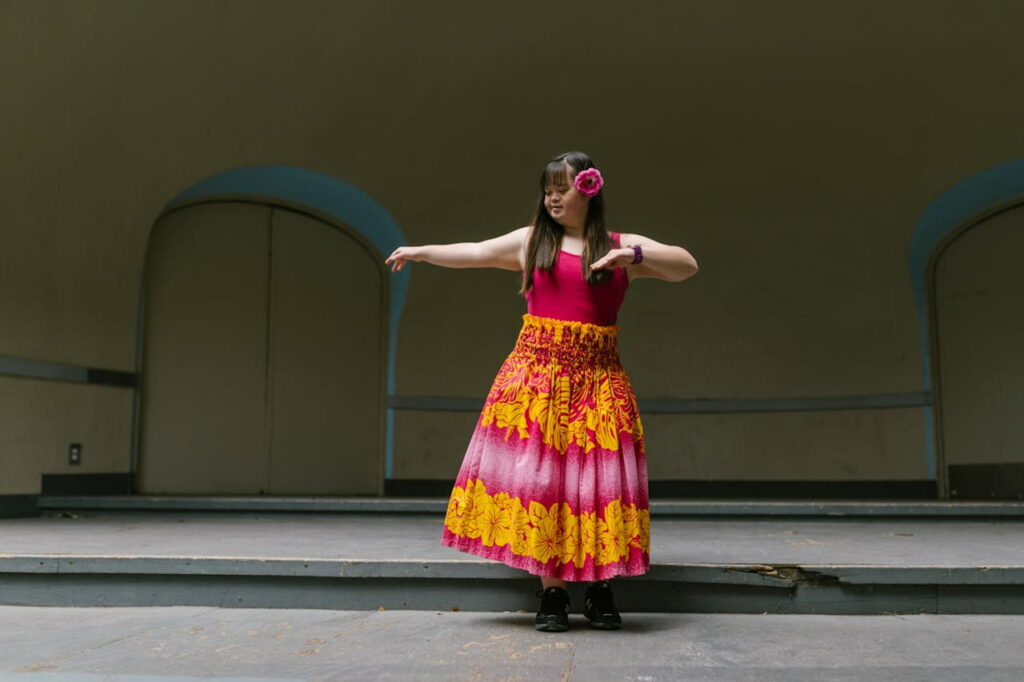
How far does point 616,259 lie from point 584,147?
186 inches

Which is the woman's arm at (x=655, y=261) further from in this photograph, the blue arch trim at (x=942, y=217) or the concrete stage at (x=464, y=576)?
the blue arch trim at (x=942, y=217)

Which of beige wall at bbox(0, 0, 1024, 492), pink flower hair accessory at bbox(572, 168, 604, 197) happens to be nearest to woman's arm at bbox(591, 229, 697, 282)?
pink flower hair accessory at bbox(572, 168, 604, 197)

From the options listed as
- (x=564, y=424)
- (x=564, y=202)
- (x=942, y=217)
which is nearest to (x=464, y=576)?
(x=564, y=424)

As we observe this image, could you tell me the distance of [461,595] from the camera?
11.7 ft

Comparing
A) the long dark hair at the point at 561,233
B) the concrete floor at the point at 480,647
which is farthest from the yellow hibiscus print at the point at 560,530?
the long dark hair at the point at 561,233

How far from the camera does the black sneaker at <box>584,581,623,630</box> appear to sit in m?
3.23

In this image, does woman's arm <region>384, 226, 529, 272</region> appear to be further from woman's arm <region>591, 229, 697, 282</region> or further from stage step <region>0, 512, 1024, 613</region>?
stage step <region>0, 512, 1024, 613</region>

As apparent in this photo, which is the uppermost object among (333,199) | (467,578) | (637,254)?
(333,199)

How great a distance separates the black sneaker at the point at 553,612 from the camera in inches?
125

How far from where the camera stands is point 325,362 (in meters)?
7.95

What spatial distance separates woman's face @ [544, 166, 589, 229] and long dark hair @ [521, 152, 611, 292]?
1 cm

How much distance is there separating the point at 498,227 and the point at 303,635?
5.15 metres

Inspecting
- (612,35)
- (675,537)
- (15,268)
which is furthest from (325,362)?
(675,537)

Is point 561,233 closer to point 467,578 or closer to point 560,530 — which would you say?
point 560,530
